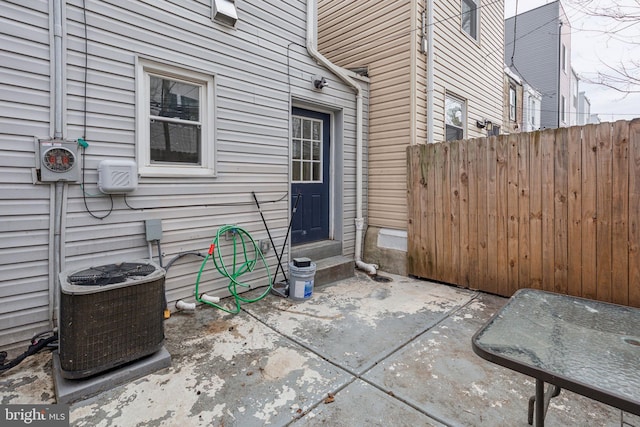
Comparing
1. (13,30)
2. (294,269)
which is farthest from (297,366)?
(13,30)

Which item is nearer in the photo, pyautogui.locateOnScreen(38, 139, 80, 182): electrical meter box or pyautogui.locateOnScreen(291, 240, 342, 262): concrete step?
pyautogui.locateOnScreen(38, 139, 80, 182): electrical meter box

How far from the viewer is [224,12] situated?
357cm

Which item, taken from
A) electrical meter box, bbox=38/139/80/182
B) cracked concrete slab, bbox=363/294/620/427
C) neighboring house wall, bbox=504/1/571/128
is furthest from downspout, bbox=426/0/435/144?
neighboring house wall, bbox=504/1/571/128

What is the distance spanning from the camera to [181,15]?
11.0ft

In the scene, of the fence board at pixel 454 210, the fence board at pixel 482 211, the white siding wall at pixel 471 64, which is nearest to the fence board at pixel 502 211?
the fence board at pixel 482 211

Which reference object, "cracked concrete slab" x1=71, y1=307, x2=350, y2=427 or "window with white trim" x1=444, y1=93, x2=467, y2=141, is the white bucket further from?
"window with white trim" x1=444, y1=93, x2=467, y2=141

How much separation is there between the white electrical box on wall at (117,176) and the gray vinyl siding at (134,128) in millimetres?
108

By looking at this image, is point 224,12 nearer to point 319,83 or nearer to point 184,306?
point 319,83

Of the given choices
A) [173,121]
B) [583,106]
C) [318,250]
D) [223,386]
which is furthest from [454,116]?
[583,106]

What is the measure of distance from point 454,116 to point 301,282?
471cm

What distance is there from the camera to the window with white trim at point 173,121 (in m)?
3.20

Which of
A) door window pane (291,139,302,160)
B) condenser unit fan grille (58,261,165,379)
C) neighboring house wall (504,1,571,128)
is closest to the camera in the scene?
condenser unit fan grille (58,261,165,379)

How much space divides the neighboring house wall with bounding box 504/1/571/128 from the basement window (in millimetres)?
12567

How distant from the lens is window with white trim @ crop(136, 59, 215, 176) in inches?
126
